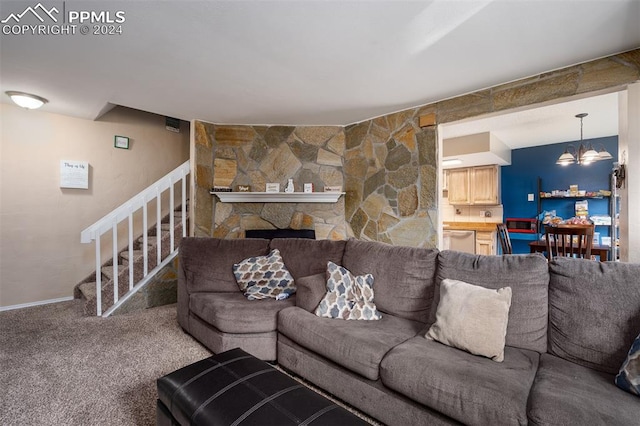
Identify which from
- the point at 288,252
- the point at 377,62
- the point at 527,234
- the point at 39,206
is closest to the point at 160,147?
the point at 39,206

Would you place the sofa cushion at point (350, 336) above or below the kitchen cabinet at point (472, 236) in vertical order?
below

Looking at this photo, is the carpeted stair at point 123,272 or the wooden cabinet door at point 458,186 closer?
the carpeted stair at point 123,272

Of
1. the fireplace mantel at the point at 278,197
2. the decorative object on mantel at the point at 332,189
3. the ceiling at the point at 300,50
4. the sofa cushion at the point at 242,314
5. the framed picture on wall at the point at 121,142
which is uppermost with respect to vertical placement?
the ceiling at the point at 300,50

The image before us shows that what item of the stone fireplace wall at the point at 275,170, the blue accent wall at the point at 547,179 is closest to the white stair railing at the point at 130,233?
the stone fireplace wall at the point at 275,170

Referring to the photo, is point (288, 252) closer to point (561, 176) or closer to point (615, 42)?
point (615, 42)

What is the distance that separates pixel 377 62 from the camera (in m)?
2.41

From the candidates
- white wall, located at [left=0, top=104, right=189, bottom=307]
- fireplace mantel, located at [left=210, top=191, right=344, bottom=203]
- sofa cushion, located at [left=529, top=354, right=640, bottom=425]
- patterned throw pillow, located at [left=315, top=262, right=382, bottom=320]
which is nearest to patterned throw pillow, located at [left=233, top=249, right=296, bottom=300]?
patterned throw pillow, located at [left=315, top=262, right=382, bottom=320]

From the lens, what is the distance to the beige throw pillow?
1.51 metres

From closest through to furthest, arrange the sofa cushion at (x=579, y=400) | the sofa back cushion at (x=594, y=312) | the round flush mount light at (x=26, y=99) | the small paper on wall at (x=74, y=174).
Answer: the sofa cushion at (x=579, y=400) < the sofa back cushion at (x=594, y=312) < the round flush mount light at (x=26, y=99) < the small paper on wall at (x=74, y=174)

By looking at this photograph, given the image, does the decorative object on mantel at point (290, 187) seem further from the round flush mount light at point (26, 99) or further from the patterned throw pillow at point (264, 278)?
the round flush mount light at point (26, 99)

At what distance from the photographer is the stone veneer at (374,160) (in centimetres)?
298

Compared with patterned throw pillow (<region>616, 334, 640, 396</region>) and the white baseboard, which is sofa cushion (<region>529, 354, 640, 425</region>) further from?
the white baseboard

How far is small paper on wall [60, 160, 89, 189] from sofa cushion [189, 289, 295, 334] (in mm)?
2680

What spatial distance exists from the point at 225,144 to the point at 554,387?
4.03 m
